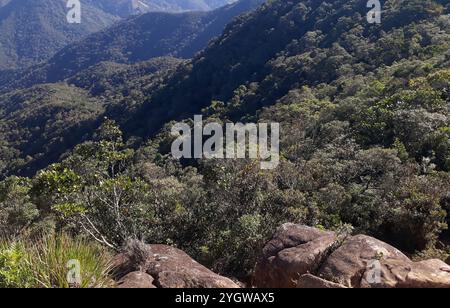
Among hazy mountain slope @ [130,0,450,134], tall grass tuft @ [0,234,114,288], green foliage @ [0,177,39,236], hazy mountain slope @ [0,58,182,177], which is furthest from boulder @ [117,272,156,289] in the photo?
hazy mountain slope @ [0,58,182,177]

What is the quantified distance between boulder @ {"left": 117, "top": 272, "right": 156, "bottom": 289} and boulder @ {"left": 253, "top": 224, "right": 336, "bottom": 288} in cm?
177

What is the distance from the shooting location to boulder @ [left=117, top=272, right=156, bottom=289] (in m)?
5.36

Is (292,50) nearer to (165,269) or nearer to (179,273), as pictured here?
(165,269)

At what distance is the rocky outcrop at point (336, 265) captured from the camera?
5.34 meters

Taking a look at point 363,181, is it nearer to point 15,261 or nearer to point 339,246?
point 339,246

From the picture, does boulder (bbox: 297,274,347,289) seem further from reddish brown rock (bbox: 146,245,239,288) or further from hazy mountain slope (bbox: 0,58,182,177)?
hazy mountain slope (bbox: 0,58,182,177)

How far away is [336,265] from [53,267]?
11.3 ft

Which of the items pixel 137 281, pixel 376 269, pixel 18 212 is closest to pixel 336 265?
pixel 376 269

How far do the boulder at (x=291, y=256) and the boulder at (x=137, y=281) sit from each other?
5.81ft

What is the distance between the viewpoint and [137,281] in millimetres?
5539

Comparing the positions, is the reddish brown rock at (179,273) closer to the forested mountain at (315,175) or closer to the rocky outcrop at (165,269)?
the rocky outcrop at (165,269)

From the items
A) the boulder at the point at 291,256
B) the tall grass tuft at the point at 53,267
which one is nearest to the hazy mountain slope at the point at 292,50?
the boulder at the point at 291,256

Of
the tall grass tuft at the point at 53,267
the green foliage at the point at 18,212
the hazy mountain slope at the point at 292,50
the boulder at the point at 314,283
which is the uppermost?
the hazy mountain slope at the point at 292,50

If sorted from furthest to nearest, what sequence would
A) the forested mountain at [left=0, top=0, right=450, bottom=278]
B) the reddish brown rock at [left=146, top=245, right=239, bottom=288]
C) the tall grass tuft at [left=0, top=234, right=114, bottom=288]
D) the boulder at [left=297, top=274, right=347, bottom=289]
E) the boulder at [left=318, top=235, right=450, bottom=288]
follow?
the forested mountain at [left=0, top=0, right=450, bottom=278] → the reddish brown rock at [left=146, top=245, right=239, bottom=288] → the boulder at [left=318, top=235, right=450, bottom=288] → the boulder at [left=297, top=274, right=347, bottom=289] → the tall grass tuft at [left=0, top=234, right=114, bottom=288]
